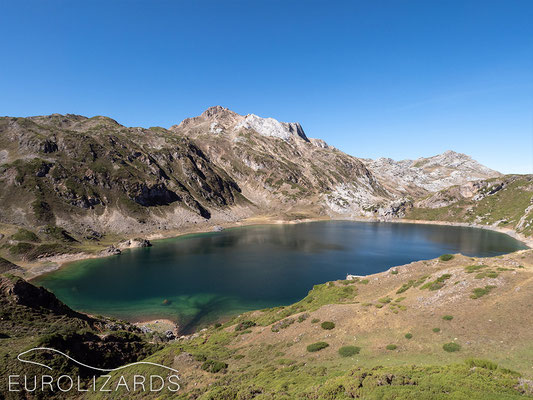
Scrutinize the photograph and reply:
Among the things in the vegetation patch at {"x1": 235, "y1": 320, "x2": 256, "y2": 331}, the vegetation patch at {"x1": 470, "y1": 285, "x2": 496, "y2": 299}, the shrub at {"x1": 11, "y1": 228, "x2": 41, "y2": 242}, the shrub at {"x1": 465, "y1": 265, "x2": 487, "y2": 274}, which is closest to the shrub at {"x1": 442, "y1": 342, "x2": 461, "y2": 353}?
the vegetation patch at {"x1": 470, "y1": 285, "x2": 496, "y2": 299}

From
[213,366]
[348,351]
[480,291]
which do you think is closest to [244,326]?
[213,366]

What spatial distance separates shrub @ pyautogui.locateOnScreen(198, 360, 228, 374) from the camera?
1112 inches

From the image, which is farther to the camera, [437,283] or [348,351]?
[437,283]

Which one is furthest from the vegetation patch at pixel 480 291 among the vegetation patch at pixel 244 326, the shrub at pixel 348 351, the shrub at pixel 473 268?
the vegetation patch at pixel 244 326

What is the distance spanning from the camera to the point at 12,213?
513 feet

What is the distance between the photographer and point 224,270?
334ft

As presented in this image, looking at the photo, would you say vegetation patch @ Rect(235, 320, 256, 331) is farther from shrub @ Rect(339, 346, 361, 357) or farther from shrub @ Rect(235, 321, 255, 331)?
shrub @ Rect(339, 346, 361, 357)

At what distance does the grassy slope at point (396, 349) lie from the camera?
16.4 m

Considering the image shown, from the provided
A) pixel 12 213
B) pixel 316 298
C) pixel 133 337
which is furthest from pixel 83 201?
pixel 316 298

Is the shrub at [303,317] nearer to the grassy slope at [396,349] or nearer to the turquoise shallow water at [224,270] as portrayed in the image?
the grassy slope at [396,349]

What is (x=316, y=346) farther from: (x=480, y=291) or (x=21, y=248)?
(x=21, y=248)

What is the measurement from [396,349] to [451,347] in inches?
187

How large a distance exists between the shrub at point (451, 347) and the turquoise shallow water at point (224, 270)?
47.8 meters

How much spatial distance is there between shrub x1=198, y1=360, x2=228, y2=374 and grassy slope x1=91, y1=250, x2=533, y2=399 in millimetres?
652
